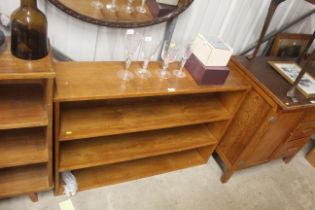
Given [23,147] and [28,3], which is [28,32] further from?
[23,147]

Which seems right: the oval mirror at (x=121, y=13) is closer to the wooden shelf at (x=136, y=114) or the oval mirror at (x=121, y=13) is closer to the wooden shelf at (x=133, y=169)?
the wooden shelf at (x=136, y=114)

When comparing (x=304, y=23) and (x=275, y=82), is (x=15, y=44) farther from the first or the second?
(x=304, y=23)

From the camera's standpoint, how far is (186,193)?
1.88 metres

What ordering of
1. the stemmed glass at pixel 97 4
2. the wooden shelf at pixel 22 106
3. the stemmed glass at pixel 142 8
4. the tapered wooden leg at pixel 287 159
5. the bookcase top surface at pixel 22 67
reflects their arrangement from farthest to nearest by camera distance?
A: 1. the tapered wooden leg at pixel 287 159
2. the stemmed glass at pixel 142 8
3. the stemmed glass at pixel 97 4
4. the wooden shelf at pixel 22 106
5. the bookcase top surface at pixel 22 67

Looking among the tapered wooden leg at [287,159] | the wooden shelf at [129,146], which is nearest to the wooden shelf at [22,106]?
the wooden shelf at [129,146]

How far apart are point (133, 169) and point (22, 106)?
0.90m

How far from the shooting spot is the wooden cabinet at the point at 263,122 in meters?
1.64

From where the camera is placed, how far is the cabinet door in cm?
168

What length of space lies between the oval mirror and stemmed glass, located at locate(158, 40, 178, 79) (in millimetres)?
146

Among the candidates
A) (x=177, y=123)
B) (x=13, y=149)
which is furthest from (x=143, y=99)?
(x=13, y=149)

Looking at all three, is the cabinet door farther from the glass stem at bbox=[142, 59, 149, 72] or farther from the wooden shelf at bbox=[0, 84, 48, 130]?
the wooden shelf at bbox=[0, 84, 48, 130]

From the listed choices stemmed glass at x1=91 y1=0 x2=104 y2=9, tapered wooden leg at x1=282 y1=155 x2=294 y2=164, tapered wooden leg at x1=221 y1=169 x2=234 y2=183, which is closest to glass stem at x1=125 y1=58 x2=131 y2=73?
stemmed glass at x1=91 y1=0 x2=104 y2=9

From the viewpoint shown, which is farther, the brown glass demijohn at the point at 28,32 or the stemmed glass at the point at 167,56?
the stemmed glass at the point at 167,56

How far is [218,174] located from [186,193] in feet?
1.11
